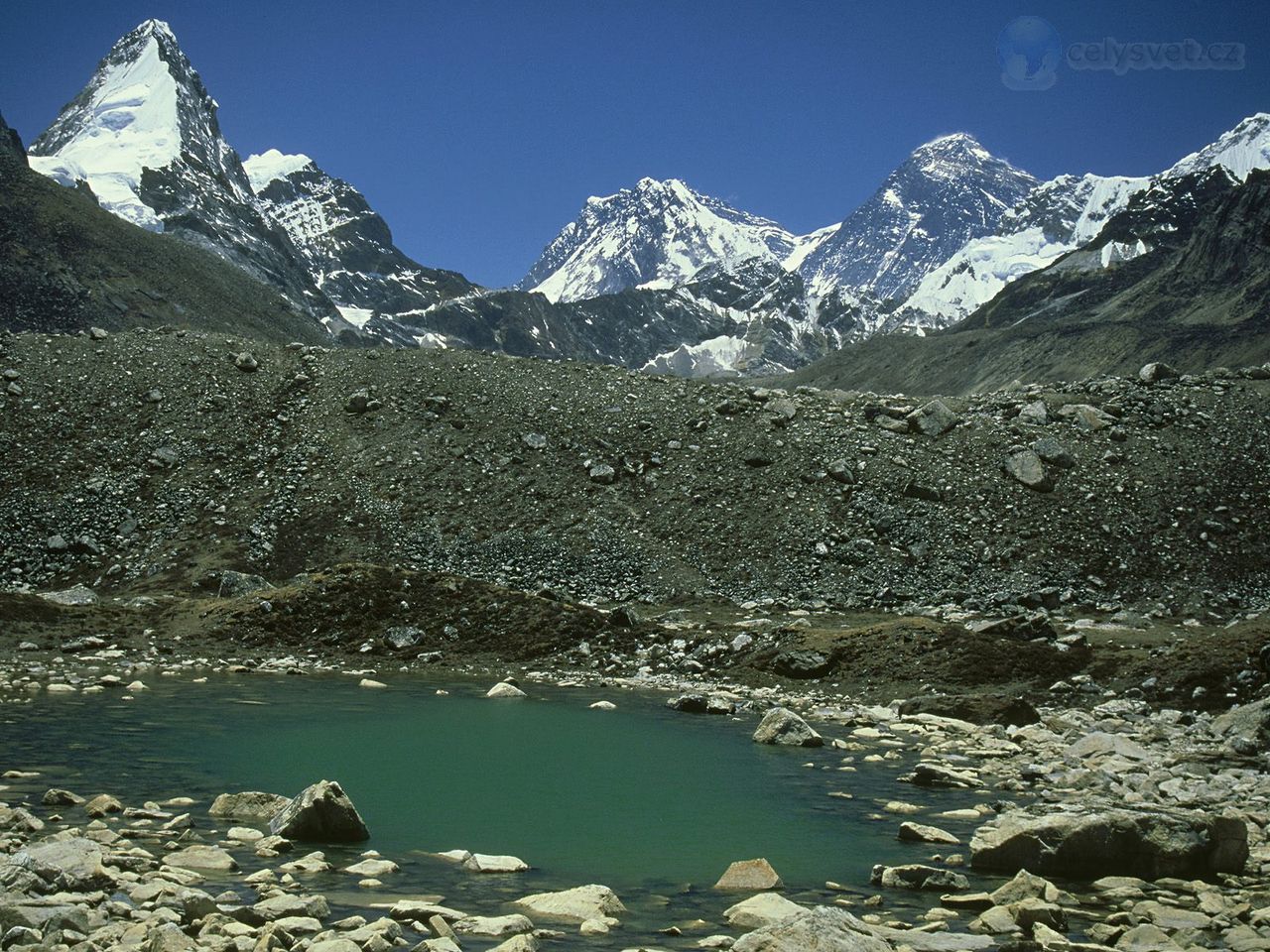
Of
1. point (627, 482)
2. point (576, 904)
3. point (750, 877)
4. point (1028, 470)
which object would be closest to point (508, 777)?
point (750, 877)

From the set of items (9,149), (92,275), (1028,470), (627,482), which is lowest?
(627,482)

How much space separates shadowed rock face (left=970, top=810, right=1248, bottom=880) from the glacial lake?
48.5 inches

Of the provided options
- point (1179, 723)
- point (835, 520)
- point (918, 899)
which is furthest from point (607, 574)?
point (918, 899)

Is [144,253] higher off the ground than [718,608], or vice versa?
[144,253]

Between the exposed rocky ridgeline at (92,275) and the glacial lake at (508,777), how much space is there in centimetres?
10098

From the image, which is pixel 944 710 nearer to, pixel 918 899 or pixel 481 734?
pixel 481 734

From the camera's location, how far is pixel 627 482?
49.5 meters

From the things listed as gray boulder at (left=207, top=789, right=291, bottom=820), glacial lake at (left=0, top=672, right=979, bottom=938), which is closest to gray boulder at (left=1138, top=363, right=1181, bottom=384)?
glacial lake at (left=0, top=672, right=979, bottom=938)

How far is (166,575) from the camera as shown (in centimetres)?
4141

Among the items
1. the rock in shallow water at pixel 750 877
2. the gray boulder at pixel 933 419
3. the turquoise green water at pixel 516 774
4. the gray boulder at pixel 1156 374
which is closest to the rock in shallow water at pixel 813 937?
the rock in shallow water at pixel 750 877

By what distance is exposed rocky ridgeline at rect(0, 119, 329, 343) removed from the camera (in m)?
123

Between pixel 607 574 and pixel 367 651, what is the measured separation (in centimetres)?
1255

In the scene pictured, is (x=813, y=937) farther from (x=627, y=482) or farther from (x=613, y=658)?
(x=627, y=482)

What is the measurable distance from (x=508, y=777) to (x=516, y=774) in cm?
34
